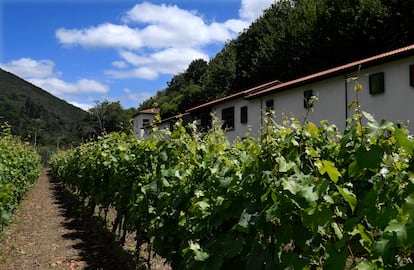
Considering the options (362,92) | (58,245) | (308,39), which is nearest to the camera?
(58,245)

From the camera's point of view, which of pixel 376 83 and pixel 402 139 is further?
pixel 376 83

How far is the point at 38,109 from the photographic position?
107 metres

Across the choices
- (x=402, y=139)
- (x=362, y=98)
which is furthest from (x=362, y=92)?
(x=402, y=139)

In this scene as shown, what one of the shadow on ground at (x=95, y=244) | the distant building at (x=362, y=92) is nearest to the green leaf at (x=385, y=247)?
the shadow on ground at (x=95, y=244)

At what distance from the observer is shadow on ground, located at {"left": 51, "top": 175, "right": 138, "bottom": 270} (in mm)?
6586

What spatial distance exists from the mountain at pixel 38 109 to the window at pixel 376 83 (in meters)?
71.7

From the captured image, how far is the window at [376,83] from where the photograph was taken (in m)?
16.4

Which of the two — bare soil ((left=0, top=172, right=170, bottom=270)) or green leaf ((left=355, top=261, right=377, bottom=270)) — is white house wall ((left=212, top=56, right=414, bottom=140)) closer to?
bare soil ((left=0, top=172, right=170, bottom=270))

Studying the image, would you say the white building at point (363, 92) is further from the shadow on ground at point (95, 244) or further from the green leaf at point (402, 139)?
the green leaf at point (402, 139)

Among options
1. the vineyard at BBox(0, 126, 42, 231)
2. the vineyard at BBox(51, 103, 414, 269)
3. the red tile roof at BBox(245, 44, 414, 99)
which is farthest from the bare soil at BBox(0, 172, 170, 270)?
the red tile roof at BBox(245, 44, 414, 99)

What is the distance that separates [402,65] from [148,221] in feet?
45.8

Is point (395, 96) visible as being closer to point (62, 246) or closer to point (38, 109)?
point (62, 246)

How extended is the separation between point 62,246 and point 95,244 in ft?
1.99

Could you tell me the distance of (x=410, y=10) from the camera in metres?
26.8
